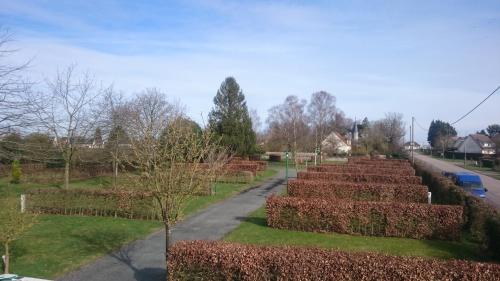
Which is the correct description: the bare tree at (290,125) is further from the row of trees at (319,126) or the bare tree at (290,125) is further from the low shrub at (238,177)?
the low shrub at (238,177)

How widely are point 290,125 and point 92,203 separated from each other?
164 ft

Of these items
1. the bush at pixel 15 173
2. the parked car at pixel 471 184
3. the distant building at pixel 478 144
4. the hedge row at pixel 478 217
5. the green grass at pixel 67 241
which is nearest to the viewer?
the green grass at pixel 67 241

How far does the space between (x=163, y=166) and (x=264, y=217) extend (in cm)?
925

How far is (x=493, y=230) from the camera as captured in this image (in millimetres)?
11820

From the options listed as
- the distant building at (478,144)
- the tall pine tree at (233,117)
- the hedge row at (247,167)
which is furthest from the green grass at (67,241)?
the distant building at (478,144)

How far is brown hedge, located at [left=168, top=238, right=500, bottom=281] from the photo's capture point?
706cm

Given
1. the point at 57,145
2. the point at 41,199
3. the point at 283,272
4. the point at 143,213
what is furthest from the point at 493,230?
the point at 57,145

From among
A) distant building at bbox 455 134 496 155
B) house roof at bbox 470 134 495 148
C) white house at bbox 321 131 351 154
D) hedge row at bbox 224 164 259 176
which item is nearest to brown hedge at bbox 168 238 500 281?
hedge row at bbox 224 164 259 176

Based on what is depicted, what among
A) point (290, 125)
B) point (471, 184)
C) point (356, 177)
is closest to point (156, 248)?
point (356, 177)

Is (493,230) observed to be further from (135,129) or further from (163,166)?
(135,129)

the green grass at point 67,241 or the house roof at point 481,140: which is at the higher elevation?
the house roof at point 481,140

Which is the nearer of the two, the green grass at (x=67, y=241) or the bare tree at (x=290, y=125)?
A: the green grass at (x=67, y=241)

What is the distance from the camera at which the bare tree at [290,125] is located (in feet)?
196

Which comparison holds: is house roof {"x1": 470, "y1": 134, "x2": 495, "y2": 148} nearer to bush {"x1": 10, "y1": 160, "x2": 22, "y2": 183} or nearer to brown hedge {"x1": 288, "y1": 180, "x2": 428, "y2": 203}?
brown hedge {"x1": 288, "y1": 180, "x2": 428, "y2": 203}
